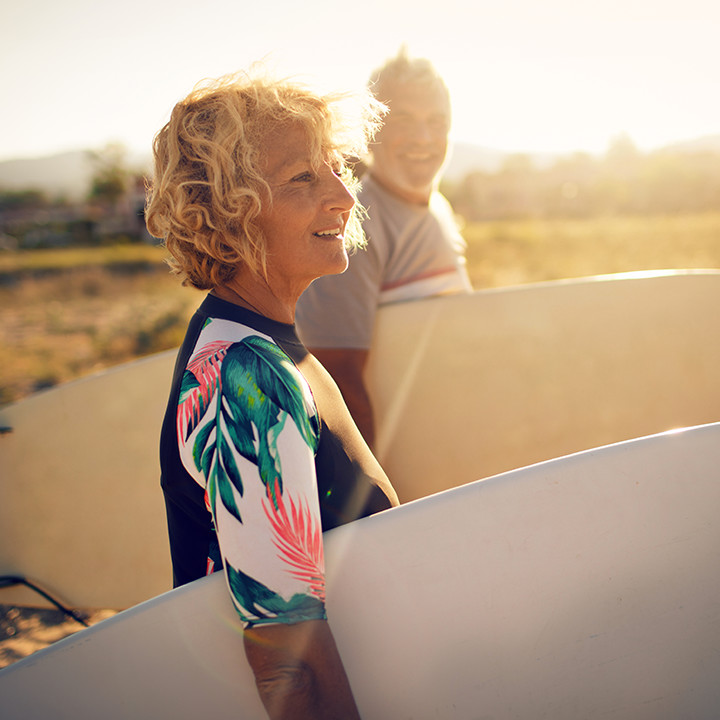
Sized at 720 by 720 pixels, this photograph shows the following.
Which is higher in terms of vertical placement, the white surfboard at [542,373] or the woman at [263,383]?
the woman at [263,383]

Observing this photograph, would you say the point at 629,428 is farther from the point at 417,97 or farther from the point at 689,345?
the point at 417,97

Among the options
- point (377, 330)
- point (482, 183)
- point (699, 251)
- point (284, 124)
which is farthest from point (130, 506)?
point (482, 183)

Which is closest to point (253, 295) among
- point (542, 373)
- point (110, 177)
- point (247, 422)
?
point (247, 422)

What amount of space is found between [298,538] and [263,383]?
0.21 meters

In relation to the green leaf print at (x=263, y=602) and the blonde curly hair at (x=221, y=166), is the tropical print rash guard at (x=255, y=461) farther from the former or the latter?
the blonde curly hair at (x=221, y=166)

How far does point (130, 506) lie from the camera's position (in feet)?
6.86

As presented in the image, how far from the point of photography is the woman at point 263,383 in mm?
749

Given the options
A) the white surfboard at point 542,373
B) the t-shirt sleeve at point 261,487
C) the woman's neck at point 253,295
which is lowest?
the white surfboard at point 542,373

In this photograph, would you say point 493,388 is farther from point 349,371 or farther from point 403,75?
point 403,75

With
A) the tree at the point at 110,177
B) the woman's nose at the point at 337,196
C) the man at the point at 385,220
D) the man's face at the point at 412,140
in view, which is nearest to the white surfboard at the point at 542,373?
the man at the point at 385,220

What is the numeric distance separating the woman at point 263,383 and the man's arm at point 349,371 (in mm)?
763

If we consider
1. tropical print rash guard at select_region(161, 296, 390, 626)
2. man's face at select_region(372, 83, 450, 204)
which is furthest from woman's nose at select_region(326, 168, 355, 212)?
man's face at select_region(372, 83, 450, 204)

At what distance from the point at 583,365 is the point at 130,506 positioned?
191cm

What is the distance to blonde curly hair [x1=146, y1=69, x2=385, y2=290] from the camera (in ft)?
3.03
